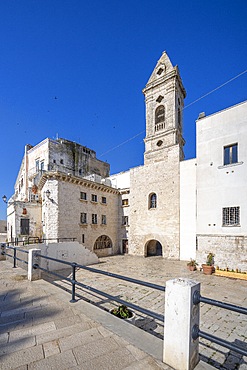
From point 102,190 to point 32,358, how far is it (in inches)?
791

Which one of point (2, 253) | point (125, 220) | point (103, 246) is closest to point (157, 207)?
point (125, 220)

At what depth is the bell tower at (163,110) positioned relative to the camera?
1986 centimetres

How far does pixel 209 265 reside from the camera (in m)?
12.7

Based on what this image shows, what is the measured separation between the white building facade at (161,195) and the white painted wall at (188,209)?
0.28 ft

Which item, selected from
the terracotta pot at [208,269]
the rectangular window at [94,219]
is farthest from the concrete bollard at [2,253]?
the terracotta pot at [208,269]

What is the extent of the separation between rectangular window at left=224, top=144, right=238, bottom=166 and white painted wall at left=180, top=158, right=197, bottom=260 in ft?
12.5

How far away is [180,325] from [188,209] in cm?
1564

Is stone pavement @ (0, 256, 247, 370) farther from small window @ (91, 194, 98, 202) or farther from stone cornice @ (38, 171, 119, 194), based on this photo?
small window @ (91, 194, 98, 202)

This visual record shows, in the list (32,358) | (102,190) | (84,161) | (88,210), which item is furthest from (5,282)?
(84,161)

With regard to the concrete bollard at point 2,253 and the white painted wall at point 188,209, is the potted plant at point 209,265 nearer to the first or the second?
the white painted wall at point 188,209

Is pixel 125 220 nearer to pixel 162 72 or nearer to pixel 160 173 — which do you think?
pixel 160 173

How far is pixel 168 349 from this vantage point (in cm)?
217

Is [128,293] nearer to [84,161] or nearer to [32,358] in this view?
[32,358]

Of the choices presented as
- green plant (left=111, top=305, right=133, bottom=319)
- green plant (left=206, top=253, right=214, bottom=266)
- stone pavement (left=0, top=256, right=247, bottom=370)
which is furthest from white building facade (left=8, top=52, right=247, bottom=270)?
green plant (left=111, top=305, right=133, bottom=319)
